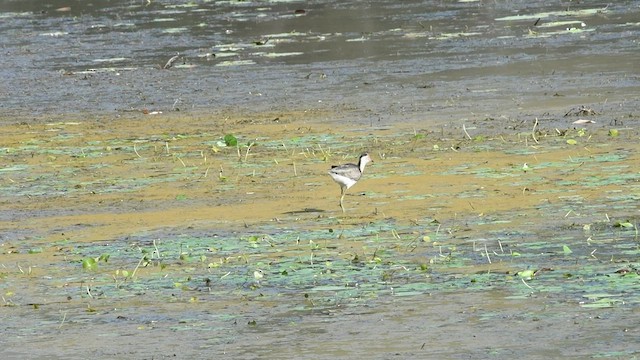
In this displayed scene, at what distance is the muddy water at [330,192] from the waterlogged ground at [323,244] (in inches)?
1.0

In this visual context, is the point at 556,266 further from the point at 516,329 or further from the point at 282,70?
the point at 282,70

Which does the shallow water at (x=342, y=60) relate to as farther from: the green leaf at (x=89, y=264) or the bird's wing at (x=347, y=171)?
the green leaf at (x=89, y=264)

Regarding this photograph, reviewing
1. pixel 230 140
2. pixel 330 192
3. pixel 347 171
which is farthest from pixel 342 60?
pixel 347 171

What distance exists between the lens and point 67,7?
29531 mm

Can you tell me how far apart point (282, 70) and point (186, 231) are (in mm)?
8930

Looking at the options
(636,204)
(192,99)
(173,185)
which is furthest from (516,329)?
(192,99)

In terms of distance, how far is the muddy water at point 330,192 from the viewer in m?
8.18

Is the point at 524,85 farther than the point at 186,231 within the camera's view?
Yes

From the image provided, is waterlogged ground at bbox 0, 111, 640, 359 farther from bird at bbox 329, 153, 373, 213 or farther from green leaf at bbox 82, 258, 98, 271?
bird at bbox 329, 153, 373, 213

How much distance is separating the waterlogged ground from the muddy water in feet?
0.09

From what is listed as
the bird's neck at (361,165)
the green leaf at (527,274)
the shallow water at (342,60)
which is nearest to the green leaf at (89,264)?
the green leaf at (527,274)

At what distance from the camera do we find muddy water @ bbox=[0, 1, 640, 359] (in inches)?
322

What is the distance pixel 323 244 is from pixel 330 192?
2.20 meters

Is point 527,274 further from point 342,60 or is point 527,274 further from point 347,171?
point 342,60
